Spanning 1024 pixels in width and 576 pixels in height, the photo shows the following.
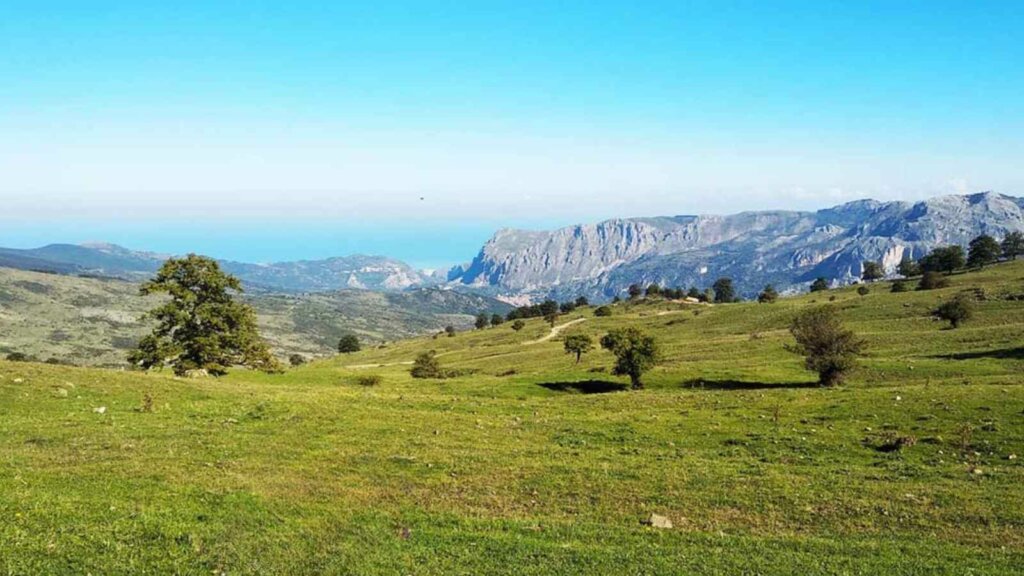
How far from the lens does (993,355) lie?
5691 centimetres

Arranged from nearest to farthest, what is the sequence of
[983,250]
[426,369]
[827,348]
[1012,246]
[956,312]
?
1. [827,348]
2. [426,369]
3. [956,312]
4. [983,250]
5. [1012,246]

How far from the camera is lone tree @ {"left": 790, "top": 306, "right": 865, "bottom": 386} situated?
165ft

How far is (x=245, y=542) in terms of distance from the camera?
16.1 metres

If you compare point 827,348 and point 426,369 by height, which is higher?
point 827,348

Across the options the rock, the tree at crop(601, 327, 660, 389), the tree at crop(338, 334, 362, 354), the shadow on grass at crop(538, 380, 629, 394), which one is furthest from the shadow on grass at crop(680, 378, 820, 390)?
the tree at crop(338, 334, 362, 354)

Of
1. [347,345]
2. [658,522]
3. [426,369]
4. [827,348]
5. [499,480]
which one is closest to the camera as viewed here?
[658,522]

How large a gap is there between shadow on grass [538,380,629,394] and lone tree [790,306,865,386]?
15.5 m

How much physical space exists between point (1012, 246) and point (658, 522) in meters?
199

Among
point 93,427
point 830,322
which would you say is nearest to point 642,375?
point 830,322

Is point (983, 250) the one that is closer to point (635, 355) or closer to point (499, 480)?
point (635, 355)

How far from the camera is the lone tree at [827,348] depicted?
165ft

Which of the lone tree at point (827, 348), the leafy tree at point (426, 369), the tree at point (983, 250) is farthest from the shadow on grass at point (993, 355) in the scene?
the tree at point (983, 250)

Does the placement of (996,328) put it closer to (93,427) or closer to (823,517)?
(823,517)

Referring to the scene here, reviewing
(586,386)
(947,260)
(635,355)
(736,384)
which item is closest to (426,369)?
(586,386)
